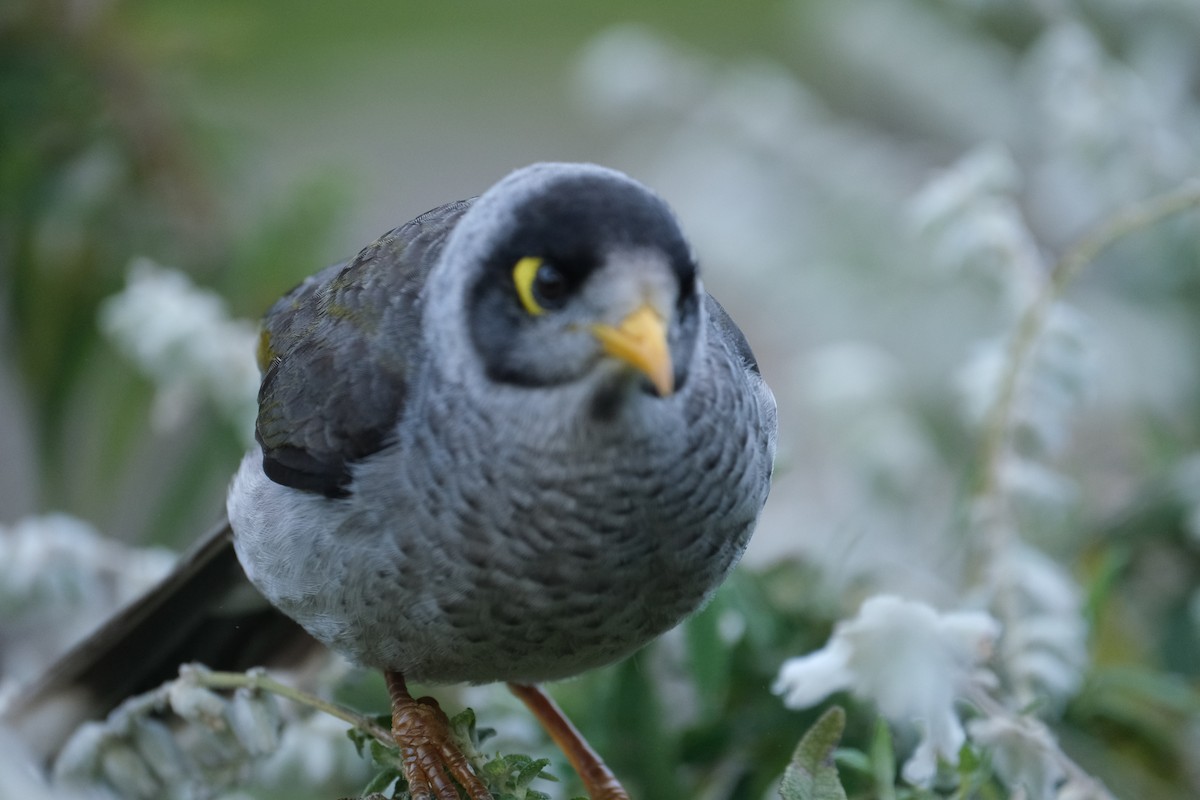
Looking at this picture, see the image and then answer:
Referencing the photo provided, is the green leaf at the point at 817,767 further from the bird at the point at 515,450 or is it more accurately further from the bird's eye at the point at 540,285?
the bird's eye at the point at 540,285

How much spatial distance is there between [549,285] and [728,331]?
13.7 inches

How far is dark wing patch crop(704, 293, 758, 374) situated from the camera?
1.40m

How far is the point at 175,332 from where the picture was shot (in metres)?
1.96

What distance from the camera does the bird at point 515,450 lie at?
114cm

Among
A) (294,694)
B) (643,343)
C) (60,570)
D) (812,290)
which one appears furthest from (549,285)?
(812,290)

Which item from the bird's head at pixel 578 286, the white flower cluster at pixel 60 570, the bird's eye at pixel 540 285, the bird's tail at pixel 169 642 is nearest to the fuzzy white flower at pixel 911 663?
the bird's head at pixel 578 286

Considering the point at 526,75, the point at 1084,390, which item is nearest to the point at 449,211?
the point at 1084,390

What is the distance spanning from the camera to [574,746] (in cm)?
164

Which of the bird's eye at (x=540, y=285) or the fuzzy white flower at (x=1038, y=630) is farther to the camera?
the fuzzy white flower at (x=1038, y=630)

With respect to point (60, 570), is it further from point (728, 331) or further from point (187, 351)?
point (728, 331)

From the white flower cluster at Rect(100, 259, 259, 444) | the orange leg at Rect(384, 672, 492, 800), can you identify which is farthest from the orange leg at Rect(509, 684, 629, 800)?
the white flower cluster at Rect(100, 259, 259, 444)

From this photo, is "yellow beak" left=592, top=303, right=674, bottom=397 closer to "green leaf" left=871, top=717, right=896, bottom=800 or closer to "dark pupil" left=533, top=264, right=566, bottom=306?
"dark pupil" left=533, top=264, right=566, bottom=306

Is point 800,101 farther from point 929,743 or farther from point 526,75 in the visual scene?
point 526,75

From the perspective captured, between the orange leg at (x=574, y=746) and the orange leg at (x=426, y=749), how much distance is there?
0.72 feet
